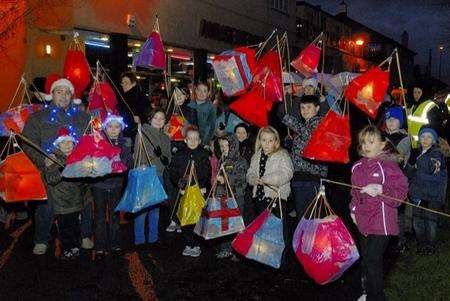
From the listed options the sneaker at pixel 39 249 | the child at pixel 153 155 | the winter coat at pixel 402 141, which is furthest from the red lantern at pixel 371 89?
the sneaker at pixel 39 249

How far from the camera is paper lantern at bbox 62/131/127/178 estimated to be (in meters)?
5.60

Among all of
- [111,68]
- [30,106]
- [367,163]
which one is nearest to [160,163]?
[30,106]

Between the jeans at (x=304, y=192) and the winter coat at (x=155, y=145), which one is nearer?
the jeans at (x=304, y=192)

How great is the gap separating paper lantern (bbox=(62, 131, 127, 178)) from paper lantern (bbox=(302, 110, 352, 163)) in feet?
7.48

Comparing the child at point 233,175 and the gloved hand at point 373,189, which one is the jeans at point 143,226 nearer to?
the child at point 233,175

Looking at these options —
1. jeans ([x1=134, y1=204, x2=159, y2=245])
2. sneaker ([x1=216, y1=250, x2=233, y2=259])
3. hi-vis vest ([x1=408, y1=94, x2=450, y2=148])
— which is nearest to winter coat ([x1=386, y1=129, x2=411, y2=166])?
hi-vis vest ([x1=408, y1=94, x2=450, y2=148])

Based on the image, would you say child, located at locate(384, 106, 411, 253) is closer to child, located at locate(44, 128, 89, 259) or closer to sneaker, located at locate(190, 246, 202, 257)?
sneaker, located at locate(190, 246, 202, 257)

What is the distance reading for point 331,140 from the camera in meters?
5.60

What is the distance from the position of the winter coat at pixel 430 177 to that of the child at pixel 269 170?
184cm

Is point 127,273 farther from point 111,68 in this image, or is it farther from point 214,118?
point 111,68

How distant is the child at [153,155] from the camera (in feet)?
22.2

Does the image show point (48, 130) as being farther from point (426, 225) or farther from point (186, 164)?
point (426, 225)

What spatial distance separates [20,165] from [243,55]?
350 centimetres

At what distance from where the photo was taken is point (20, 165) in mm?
5805
